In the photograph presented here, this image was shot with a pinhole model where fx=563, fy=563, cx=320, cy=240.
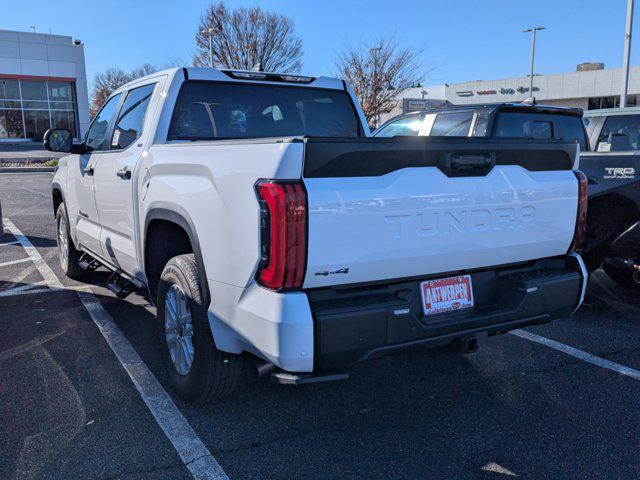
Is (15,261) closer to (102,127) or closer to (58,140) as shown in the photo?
(58,140)

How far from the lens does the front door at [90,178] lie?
494 centimetres

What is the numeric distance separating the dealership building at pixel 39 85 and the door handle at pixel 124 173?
36471 mm

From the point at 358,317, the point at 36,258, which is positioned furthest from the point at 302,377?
the point at 36,258

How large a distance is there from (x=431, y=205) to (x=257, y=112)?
2.10 meters

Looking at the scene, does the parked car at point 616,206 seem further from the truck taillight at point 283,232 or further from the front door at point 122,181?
the front door at point 122,181

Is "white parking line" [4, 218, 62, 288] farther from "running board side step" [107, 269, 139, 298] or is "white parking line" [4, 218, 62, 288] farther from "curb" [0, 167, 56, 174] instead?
"curb" [0, 167, 56, 174]

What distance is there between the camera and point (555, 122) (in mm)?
6801

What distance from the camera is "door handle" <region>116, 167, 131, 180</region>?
3.98 m

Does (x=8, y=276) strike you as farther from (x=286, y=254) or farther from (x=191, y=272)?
(x=286, y=254)

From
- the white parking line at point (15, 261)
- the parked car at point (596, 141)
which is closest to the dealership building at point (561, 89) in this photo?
the parked car at point (596, 141)

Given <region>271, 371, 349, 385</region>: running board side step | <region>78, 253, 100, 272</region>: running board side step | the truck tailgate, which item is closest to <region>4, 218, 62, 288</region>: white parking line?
<region>78, 253, 100, 272</region>: running board side step

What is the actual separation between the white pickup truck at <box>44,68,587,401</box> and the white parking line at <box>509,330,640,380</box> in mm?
975

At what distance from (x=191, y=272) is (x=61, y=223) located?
13.4ft

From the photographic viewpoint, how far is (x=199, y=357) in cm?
318
